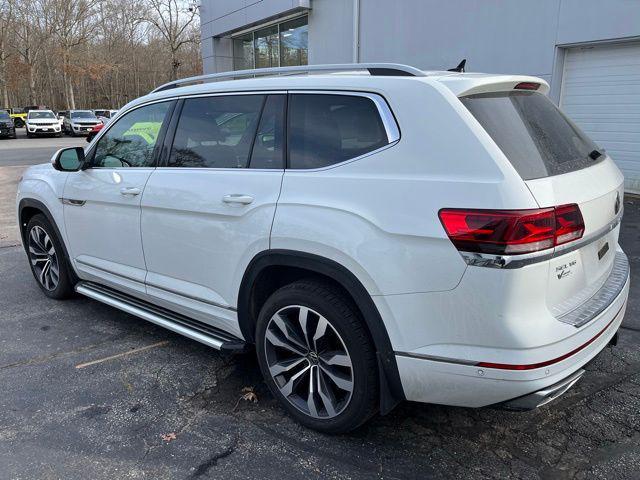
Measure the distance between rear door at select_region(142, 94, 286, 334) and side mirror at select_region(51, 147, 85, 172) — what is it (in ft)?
3.68

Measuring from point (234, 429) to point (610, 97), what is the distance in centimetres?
894

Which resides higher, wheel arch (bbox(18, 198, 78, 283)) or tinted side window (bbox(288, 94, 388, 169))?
tinted side window (bbox(288, 94, 388, 169))

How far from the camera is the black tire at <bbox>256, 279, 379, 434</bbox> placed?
8.23 feet

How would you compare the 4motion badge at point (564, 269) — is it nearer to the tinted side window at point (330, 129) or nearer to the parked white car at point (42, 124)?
the tinted side window at point (330, 129)

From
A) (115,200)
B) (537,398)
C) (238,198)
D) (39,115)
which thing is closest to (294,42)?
(115,200)

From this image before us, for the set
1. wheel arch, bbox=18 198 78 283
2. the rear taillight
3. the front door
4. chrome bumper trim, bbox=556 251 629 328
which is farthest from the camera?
wheel arch, bbox=18 198 78 283

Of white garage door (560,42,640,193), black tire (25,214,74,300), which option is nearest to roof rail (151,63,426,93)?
black tire (25,214,74,300)

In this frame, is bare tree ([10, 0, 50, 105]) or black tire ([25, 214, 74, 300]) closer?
black tire ([25, 214, 74, 300])

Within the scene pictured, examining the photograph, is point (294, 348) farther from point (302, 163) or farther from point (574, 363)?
point (574, 363)

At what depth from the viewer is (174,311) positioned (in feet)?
11.7

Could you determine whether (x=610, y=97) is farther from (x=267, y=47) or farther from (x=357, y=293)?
(x=267, y=47)

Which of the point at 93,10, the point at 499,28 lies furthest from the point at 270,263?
the point at 93,10

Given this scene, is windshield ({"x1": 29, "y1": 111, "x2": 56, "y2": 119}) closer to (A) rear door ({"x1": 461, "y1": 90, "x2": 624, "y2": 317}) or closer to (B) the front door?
(B) the front door

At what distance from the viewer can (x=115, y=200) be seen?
12.3 ft
